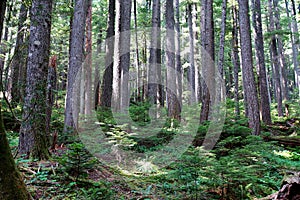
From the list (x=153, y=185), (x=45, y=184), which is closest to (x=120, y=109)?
(x=153, y=185)

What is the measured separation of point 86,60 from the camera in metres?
13.6

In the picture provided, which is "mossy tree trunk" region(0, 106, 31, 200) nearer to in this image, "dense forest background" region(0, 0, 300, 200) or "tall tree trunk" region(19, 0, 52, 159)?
"dense forest background" region(0, 0, 300, 200)

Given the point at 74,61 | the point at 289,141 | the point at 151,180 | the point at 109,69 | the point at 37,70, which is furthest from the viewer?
the point at 109,69

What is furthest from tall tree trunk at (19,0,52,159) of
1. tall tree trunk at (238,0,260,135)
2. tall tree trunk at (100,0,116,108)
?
tall tree trunk at (238,0,260,135)

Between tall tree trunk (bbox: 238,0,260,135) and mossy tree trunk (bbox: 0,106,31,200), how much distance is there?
903cm

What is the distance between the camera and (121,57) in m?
11.0

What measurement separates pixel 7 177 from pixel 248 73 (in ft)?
31.0

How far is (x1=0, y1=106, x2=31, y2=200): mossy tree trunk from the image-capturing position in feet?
8.48

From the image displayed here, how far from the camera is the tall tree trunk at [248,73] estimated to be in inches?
393

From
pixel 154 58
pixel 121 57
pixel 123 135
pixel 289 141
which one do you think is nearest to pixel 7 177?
pixel 123 135

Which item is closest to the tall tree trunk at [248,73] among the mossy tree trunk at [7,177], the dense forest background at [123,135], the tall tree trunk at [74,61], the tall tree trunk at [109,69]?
the dense forest background at [123,135]

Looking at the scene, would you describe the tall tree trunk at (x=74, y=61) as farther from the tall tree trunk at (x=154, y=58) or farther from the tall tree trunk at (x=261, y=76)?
the tall tree trunk at (x=261, y=76)

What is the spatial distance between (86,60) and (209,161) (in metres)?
10.6

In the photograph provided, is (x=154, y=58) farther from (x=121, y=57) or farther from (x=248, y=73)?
(x=248, y=73)
